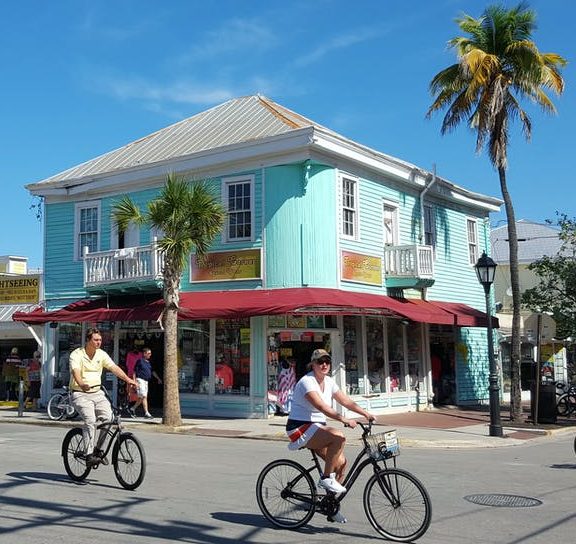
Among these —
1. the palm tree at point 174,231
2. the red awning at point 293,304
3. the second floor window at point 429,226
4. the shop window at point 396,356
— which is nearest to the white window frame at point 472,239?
the second floor window at point 429,226

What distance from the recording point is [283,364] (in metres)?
19.7

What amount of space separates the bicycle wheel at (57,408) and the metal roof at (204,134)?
7046 mm

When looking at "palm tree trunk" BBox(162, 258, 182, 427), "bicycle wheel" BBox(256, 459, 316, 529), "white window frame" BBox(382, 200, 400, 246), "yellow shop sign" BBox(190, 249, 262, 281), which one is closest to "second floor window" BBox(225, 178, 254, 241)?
"yellow shop sign" BBox(190, 249, 262, 281)

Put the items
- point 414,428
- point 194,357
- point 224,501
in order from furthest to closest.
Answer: point 194,357 → point 414,428 → point 224,501

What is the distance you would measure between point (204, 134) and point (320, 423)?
17.5 meters

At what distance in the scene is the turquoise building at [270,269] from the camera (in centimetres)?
1952

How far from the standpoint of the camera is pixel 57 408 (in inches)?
771

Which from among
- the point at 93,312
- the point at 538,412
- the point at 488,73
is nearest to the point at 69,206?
the point at 93,312

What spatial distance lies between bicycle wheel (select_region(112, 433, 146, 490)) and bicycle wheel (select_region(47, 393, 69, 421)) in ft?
36.2

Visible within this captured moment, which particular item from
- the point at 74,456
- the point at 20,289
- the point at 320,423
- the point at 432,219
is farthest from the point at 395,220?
the point at 320,423

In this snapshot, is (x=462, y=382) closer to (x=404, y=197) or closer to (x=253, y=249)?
(x=404, y=197)

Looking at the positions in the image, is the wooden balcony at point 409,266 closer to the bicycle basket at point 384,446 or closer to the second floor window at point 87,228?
the second floor window at point 87,228

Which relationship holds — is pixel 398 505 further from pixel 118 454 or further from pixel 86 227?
pixel 86 227

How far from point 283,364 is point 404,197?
7.05 metres
